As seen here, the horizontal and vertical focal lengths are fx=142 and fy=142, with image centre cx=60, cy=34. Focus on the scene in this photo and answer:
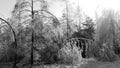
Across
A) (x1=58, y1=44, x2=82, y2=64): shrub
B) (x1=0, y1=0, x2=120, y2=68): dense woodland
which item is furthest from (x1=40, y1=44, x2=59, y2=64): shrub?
(x1=58, y1=44, x2=82, y2=64): shrub

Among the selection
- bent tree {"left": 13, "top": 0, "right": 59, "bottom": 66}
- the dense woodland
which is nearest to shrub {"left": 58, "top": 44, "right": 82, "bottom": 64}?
the dense woodland

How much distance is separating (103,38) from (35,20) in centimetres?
580

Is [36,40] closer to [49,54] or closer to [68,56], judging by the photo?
[49,54]

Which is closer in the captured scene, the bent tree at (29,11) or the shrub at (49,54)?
the bent tree at (29,11)

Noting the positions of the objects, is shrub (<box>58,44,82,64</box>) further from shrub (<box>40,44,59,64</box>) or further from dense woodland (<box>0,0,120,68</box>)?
shrub (<box>40,44,59,64</box>)

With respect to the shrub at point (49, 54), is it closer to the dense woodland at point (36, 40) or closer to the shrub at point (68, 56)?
the dense woodland at point (36, 40)

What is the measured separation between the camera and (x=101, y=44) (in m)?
11.5

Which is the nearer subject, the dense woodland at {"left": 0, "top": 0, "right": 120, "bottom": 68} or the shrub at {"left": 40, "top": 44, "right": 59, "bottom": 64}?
the dense woodland at {"left": 0, "top": 0, "right": 120, "bottom": 68}

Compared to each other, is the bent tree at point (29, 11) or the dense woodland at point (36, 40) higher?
the bent tree at point (29, 11)

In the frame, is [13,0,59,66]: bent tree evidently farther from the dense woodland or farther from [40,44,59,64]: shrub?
[40,44,59,64]: shrub

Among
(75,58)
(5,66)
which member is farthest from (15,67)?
(75,58)

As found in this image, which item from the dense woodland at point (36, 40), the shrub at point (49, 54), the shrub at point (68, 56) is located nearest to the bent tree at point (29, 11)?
the dense woodland at point (36, 40)

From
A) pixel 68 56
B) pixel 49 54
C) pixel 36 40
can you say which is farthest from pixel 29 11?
pixel 68 56

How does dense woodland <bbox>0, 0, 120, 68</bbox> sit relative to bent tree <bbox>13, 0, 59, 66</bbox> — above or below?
below
